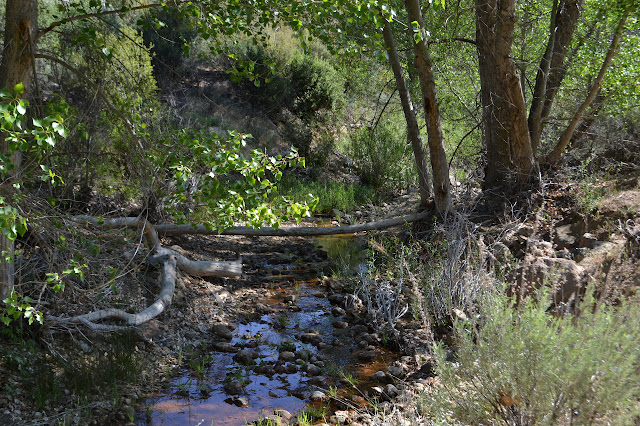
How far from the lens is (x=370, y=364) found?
541 centimetres

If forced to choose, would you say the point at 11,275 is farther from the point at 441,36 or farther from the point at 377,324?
the point at 441,36

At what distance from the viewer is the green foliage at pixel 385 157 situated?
14.0m

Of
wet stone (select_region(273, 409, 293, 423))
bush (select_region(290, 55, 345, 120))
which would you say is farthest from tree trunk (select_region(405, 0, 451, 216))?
bush (select_region(290, 55, 345, 120))

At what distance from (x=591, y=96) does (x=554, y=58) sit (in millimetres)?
1337

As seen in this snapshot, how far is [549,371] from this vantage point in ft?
8.86

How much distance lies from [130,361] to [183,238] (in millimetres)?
4018

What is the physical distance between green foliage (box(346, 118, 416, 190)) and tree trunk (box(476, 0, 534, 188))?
19.2ft

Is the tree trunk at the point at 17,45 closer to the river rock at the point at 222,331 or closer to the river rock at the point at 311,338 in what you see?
the river rock at the point at 222,331

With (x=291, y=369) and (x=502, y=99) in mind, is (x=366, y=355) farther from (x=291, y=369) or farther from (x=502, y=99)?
(x=502, y=99)

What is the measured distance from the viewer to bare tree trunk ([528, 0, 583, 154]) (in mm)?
7746

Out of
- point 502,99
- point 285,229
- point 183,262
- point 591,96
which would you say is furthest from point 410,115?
point 183,262

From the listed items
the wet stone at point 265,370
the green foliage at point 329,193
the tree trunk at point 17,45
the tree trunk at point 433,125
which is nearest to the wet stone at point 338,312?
the wet stone at point 265,370

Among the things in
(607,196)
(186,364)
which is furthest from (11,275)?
(607,196)

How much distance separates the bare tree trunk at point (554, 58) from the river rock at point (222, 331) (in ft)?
17.3
